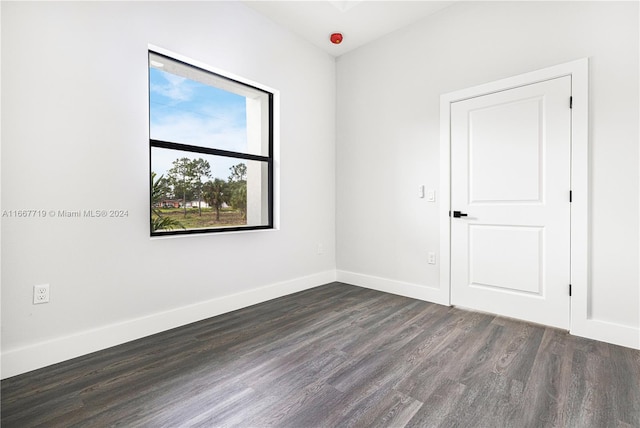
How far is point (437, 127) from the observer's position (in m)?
2.96

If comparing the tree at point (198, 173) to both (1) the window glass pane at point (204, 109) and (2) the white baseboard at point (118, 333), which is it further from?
(2) the white baseboard at point (118, 333)

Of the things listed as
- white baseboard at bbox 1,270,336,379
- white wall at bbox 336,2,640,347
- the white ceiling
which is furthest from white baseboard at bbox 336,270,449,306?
the white ceiling

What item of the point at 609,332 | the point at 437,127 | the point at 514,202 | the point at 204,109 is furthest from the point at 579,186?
the point at 204,109

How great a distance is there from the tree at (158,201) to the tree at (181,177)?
0.22ft

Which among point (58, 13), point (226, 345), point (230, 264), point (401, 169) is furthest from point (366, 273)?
point (58, 13)

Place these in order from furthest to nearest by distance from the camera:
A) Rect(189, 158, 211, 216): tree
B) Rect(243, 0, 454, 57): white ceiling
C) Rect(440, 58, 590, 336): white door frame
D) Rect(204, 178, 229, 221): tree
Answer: Rect(243, 0, 454, 57): white ceiling, Rect(204, 178, 229, 221): tree, Rect(189, 158, 211, 216): tree, Rect(440, 58, 590, 336): white door frame

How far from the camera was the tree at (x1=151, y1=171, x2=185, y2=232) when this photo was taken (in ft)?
7.73

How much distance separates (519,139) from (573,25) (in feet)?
2.77

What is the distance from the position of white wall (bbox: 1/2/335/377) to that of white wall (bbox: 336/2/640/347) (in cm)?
128

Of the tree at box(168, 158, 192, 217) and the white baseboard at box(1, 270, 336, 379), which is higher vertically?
the tree at box(168, 158, 192, 217)

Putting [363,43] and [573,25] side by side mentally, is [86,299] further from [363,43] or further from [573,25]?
[573,25]

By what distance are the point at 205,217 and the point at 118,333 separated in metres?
1.05

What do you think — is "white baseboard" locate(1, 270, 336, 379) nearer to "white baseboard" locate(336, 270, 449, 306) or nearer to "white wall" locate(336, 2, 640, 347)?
"white baseboard" locate(336, 270, 449, 306)

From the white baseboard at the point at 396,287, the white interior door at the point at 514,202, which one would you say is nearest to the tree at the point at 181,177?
the white baseboard at the point at 396,287
